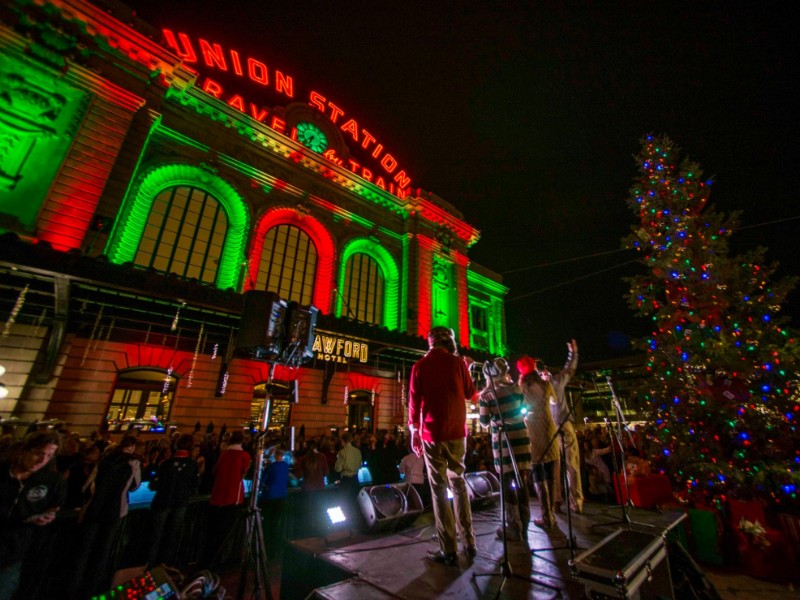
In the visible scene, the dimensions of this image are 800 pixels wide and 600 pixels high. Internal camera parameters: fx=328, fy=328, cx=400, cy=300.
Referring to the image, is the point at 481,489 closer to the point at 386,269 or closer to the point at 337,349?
the point at 337,349

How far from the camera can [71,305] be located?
955cm

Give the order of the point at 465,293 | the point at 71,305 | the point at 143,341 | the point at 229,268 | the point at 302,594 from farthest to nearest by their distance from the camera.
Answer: the point at 465,293 < the point at 229,268 < the point at 143,341 < the point at 71,305 < the point at 302,594

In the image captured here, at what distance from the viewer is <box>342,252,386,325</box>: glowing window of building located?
17984 millimetres

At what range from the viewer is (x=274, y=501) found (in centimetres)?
644

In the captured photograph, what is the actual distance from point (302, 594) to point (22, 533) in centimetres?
301

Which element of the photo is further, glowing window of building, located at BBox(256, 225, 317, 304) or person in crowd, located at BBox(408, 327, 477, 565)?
glowing window of building, located at BBox(256, 225, 317, 304)

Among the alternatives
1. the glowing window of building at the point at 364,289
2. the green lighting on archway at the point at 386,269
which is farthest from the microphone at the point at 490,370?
the green lighting on archway at the point at 386,269

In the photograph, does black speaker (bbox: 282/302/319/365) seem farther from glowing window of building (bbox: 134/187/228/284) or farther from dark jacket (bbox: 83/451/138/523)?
glowing window of building (bbox: 134/187/228/284)

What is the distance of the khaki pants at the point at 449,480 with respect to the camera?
3096mm

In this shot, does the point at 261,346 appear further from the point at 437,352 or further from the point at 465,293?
the point at 465,293

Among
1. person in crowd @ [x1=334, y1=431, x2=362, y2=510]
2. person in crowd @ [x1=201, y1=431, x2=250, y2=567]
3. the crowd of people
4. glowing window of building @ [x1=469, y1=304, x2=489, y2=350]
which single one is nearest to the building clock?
glowing window of building @ [x1=469, y1=304, x2=489, y2=350]

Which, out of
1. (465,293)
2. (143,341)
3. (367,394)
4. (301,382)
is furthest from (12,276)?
(465,293)

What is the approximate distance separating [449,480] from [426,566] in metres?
0.75

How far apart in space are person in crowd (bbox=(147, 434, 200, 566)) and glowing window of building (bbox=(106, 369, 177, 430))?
682cm
